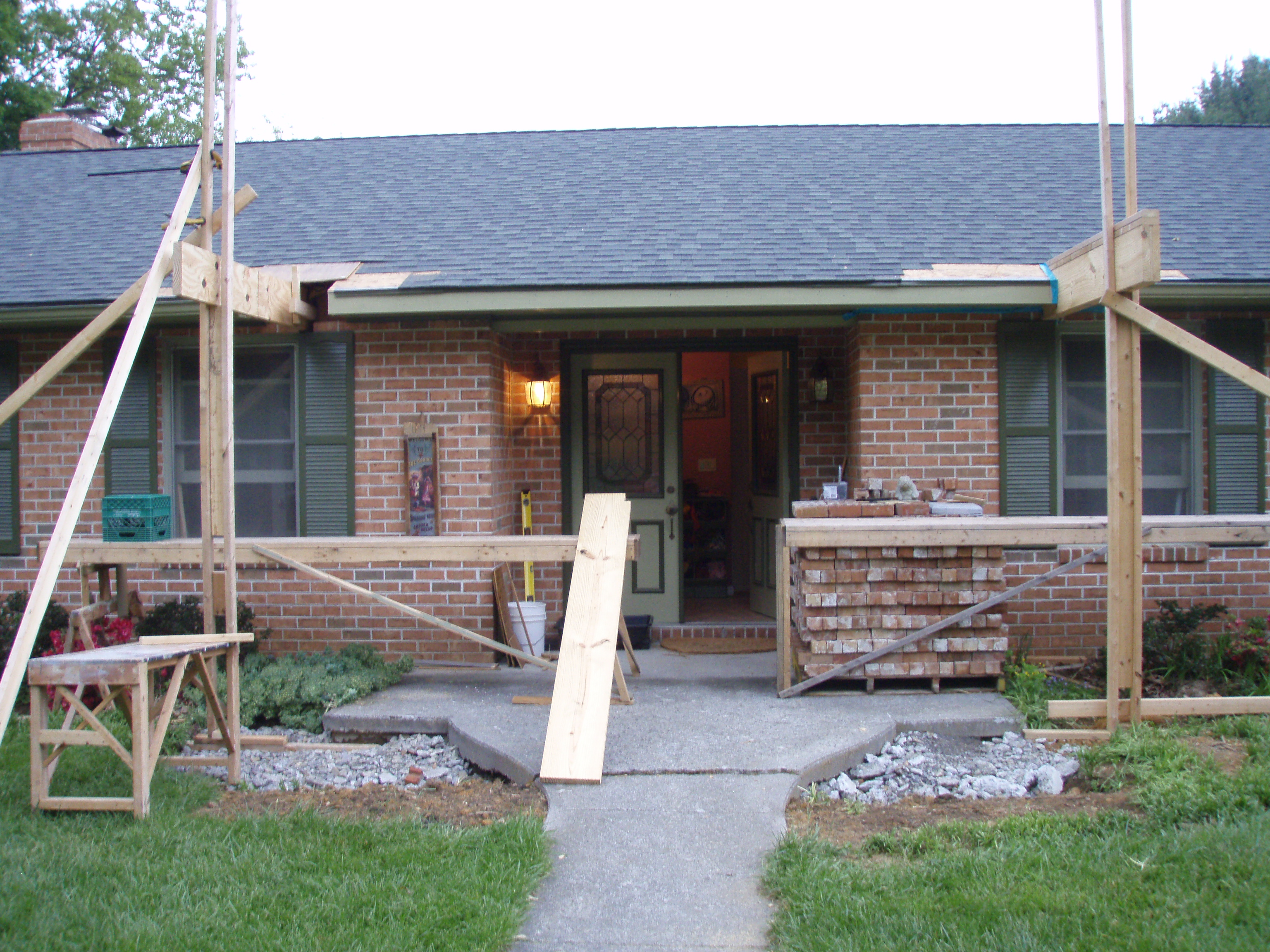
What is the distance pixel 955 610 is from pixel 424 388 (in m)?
3.82

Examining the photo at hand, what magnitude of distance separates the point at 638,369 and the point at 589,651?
345 cm

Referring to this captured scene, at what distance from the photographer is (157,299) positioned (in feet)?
22.0

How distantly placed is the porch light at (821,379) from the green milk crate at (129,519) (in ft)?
15.3

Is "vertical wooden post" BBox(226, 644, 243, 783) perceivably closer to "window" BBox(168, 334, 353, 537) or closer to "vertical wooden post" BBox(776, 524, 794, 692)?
"window" BBox(168, 334, 353, 537)

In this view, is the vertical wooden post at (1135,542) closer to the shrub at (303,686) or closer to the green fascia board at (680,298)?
the green fascia board at (680,298)

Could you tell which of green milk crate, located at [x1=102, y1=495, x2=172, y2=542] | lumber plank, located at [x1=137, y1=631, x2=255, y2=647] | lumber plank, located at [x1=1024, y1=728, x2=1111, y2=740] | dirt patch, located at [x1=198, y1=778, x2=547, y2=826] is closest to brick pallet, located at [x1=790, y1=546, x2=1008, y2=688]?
lumber plank, located at [x1=1024, y1=728, x2=1111, y2=740]

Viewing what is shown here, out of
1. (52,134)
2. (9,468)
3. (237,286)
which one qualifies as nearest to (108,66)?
(52,134)

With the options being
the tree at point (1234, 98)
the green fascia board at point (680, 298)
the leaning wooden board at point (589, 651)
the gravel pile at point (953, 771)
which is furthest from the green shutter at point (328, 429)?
the tree at point (1234, 98)

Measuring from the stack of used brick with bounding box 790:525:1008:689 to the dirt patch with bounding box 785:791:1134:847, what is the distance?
135cm

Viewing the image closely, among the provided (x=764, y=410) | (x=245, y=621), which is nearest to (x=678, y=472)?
(x=764, y=410)

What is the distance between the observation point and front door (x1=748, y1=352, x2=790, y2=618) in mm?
7883

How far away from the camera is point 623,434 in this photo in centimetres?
799

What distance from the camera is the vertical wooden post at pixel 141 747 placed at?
388cm

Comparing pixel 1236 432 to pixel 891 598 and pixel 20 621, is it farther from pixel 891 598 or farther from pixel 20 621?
pixel 20 621
